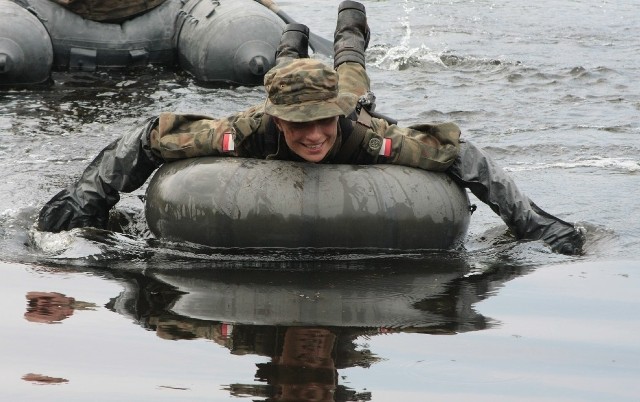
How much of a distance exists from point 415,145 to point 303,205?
2.60ft

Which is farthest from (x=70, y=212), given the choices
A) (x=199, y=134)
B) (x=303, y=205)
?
(x=303, y=205)

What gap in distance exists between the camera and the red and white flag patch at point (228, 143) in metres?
6.89

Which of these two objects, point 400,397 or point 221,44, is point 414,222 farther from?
point 221,44

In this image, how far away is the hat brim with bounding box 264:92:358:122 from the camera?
630 cm

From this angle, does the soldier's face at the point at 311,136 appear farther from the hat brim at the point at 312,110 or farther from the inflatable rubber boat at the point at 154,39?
the inflatable rubber boat at the point at 154,39

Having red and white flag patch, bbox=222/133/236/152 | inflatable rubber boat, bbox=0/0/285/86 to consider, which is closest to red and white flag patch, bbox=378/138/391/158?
red and white flag patch, bbox=222/133/236/152

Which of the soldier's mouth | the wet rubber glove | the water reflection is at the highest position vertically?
the soldier's mouth

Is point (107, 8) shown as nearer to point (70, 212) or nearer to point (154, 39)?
point (154, 39)

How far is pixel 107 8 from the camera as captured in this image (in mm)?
13391

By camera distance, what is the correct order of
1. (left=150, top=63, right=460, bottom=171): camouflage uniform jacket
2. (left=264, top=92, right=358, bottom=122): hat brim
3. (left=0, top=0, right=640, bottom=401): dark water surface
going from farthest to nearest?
1. (left=150, top=63, right=460, bottom=171): camouflage uniform jacket
2. (left=264, top=92, right=358, bottom=122): hat brim
3. (left=0, top=0, right=640, bottom=401): dark water surface

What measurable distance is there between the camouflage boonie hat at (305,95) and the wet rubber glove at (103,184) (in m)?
1.09

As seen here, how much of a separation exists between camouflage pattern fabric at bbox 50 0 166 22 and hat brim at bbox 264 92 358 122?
7352mm

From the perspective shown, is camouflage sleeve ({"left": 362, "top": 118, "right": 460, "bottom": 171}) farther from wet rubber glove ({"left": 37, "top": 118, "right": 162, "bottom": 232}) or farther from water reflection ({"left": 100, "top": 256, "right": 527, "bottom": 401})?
wet rubber glove ({"left": 37, "top": 118, "right": 162, "bottom": 232})

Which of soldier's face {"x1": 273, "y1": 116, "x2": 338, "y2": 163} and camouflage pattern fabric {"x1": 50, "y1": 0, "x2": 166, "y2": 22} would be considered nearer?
soldier's face {"x1": 273, "y1": 116, "x2": 338, "y2": 163}
